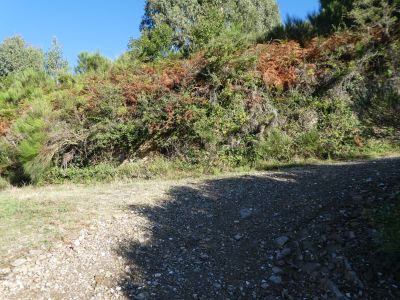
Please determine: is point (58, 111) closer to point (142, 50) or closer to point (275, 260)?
point (142, 50)

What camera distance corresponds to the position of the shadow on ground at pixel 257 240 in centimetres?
343

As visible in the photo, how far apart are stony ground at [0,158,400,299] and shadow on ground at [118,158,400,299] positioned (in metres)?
0.01

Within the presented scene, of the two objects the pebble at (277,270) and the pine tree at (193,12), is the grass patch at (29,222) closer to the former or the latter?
the pebble at (277,270)

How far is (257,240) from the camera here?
4.25 metres

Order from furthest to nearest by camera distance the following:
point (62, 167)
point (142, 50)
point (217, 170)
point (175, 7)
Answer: point (175, 7) → point (142, 50) → point (62, 167) → point (217, 170)

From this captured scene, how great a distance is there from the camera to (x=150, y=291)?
346 cm

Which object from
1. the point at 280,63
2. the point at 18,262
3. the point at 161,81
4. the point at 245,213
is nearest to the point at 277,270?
the point at 245,213

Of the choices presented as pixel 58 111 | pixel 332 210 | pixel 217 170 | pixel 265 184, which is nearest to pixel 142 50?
pixel 58 111

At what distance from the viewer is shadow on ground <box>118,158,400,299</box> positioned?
11.2 ft

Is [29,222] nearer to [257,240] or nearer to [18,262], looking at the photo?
[18,262]

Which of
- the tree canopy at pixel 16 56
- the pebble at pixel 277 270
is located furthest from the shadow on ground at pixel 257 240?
the tree canopy at pixel 16 56

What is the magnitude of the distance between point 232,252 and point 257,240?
0.34 m

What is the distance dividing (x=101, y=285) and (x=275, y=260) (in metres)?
1.66

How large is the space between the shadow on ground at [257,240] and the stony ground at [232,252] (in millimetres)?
10
